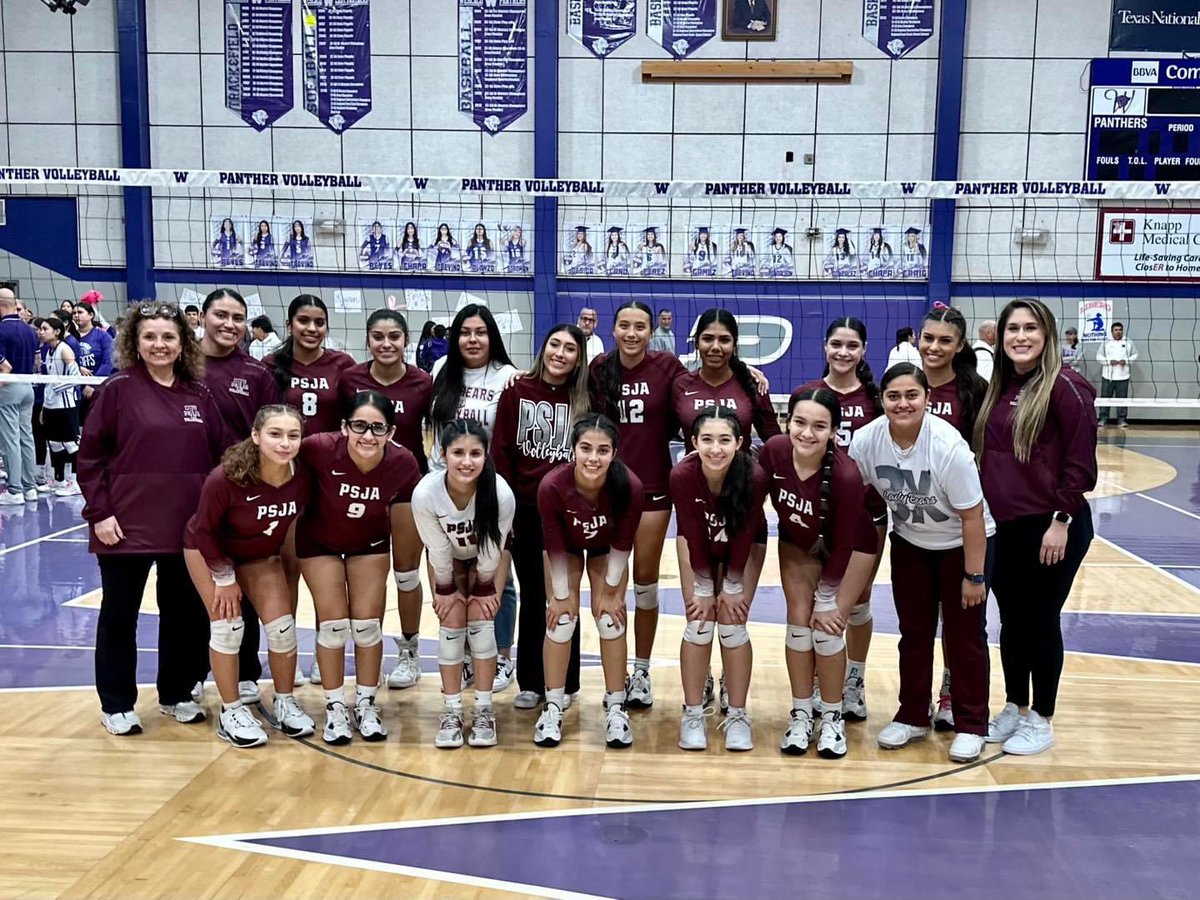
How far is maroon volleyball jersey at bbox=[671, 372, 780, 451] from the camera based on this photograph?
412 cm

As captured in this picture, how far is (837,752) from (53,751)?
2.85 m

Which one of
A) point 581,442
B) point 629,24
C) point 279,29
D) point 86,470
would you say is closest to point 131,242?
point 279,29

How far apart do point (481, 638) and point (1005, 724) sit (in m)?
2.03

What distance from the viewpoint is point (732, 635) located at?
3857 mm

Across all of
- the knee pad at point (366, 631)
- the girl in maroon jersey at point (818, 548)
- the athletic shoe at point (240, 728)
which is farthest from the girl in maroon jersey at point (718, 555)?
the athletic shoe at point (240, 728)

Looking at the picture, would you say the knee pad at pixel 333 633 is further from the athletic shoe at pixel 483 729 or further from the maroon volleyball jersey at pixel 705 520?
the maroon volleyball jersey at pixel 705 520

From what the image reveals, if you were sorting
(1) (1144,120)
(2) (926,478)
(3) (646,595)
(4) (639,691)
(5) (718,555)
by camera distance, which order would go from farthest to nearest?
(1) (1144,120) → (4) (639,691) → (3) (646,595) → (5) (718,555) → (2) (926,478)

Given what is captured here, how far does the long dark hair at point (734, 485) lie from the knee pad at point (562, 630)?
692 millimetres

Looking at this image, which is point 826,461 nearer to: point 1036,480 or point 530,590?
point 1036,480

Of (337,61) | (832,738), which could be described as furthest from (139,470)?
(337,61)

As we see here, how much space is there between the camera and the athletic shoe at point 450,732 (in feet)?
12.7

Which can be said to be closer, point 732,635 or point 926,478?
point 926,478

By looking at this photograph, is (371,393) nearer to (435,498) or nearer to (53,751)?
(435,498)

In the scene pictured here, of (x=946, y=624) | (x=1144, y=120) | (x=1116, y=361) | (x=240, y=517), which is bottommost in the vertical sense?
(x=946, y=624)
